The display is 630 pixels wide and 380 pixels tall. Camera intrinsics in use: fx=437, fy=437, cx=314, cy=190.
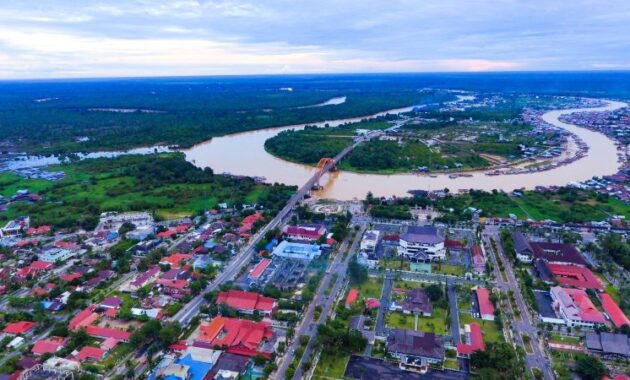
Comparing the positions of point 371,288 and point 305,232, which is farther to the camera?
point 305,232

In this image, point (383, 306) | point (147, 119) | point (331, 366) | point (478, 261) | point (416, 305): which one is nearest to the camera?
point (331, 366)

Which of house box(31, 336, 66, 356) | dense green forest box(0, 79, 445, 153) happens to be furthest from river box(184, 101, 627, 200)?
house box(31, 336, 66, 356)

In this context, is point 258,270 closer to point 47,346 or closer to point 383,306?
point 383,306

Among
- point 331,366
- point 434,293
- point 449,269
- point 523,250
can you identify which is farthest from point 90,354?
point 523,250

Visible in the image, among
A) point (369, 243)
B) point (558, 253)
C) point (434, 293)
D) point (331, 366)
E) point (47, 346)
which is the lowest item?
point (331, 366)

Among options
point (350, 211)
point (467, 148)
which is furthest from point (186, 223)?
point (467, 148)

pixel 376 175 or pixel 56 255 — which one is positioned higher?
pixel 376 175
